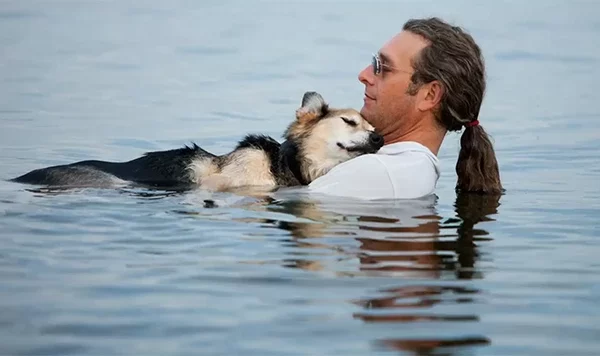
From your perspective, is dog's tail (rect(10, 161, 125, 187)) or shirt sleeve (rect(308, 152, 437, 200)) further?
dog's tail (rect(10, 161, 125, 187))

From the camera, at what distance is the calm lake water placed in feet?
14.6

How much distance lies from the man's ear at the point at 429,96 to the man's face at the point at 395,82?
2.0 inches

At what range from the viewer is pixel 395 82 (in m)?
7.42

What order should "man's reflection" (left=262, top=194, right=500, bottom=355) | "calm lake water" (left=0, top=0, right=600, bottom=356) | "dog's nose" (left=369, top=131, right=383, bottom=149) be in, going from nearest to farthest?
"calm lake water" (left=0, top=0, right=600, bottom=356) < "man's reflection" (left=262, top=194, right=500, bottom=355) < "dog's nose" (left=369, top=131, right=383, bottom=149)

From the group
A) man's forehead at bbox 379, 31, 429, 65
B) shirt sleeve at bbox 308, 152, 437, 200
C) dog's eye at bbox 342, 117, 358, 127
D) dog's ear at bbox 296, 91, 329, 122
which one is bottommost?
shirt sleeve at bbox 308, 152, 437, 200

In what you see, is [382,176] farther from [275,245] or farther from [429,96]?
[275,245]

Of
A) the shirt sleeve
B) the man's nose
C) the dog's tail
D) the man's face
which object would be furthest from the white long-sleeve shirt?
the dog's tail

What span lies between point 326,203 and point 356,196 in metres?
0.19

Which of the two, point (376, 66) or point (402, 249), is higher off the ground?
point (376, 66)

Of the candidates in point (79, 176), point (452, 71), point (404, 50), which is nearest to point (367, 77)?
point (404, 50)

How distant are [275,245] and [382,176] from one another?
1145 millimetres

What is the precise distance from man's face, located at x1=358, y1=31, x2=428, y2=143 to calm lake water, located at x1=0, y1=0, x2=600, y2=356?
62cm

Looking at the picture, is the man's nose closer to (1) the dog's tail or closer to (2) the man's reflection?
(2) the man's reflection

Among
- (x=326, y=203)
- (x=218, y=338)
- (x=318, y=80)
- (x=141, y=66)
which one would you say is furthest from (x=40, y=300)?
(x=141, y=66)
